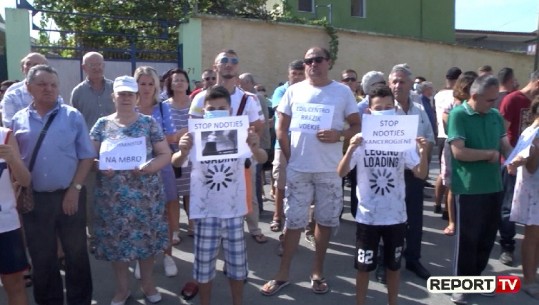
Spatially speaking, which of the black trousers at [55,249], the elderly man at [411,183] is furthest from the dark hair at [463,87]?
the black trousers at [55,249]

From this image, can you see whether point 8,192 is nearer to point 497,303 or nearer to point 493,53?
point 497,303

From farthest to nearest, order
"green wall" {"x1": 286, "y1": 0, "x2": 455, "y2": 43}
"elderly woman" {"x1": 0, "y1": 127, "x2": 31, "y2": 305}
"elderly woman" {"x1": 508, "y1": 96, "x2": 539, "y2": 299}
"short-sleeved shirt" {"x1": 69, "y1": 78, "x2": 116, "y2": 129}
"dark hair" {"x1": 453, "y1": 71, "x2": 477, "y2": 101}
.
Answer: "green wall" {"x1": 286, "y1": 0, "x2": 455, "y2": 43}, "dark hair" {"x1": 453, "y1": 71, "x2": 477, "y2": 101}, "short-sleeved shirt" {"x1": 69, "y1": 78, "x2": 116, "y2": 129}, "elderly woman" {"x1": 508, "y1": 96, "x2": 539, "y2": 299}, "elderly woman" {"x1": 0, "y1": 127, "x2": 31, "y2": 305}

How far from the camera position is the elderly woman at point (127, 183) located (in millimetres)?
4234

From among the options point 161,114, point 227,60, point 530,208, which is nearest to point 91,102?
point 161,114

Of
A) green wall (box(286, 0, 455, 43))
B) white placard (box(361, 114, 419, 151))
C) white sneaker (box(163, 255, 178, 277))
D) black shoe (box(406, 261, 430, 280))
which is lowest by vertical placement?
black shoe (box(406, 261, 430, 280))

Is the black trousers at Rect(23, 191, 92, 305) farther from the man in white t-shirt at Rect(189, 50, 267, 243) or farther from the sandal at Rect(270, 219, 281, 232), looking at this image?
the sandal at Rect(270, 219, 281, 232)

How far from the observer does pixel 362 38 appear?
56.7 ft

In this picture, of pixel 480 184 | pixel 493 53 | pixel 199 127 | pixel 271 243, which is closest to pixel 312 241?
pixel 271 243

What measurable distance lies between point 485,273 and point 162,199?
325cm

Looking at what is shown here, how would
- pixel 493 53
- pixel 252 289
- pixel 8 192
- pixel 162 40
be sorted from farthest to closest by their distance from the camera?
pixel 493 53 < pixel 162 40 < pixel 252 289 < pixel 8 192

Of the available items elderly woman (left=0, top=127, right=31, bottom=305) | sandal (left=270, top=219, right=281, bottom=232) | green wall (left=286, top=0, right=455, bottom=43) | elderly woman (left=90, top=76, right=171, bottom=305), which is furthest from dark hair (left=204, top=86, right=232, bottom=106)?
green wall (left=286, top=0, right=455, bottom=43)

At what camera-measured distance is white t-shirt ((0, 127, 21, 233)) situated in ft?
12.2

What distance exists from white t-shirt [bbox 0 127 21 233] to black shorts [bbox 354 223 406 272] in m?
2.50

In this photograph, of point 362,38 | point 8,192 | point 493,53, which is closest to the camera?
point 8,192
